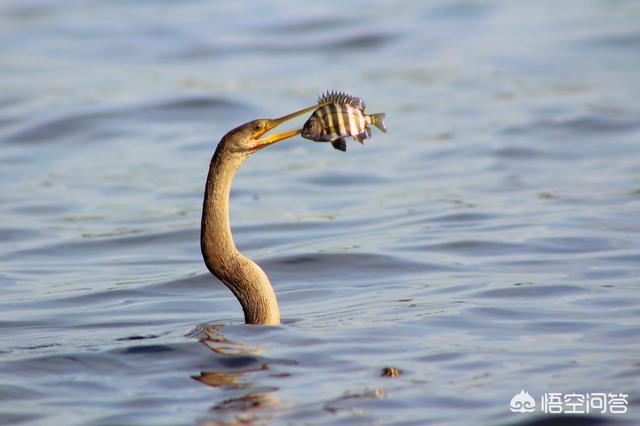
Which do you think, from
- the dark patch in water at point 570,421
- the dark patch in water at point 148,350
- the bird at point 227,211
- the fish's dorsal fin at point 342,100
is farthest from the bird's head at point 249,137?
the dark patch in water at point 570,421

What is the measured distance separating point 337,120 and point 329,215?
4.76 m

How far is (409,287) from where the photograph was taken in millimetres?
9328

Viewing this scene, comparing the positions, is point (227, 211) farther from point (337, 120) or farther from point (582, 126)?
point (582, 126)

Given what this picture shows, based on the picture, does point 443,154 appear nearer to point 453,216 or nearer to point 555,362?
point 453,216

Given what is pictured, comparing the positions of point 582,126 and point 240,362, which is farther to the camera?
point 582,126

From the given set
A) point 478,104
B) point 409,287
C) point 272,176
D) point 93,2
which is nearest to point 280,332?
point 409,287

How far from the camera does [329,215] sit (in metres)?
12.3

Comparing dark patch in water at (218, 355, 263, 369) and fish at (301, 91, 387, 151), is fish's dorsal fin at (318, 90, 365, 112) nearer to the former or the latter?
fish at (301, 91, 387, 151)

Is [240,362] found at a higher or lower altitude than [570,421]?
higher

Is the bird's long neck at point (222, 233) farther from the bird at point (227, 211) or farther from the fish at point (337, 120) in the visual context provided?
the fish at point (337, 120)

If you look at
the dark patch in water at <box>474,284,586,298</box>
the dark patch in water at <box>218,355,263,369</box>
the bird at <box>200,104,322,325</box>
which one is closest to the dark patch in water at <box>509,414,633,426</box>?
the dark patch in water at <box>218,355,263,369</box>

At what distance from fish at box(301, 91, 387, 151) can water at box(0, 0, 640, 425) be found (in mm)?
1185

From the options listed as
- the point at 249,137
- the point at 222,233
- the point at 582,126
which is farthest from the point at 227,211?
the point at 582,126

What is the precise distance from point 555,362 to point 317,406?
4.79 feet
